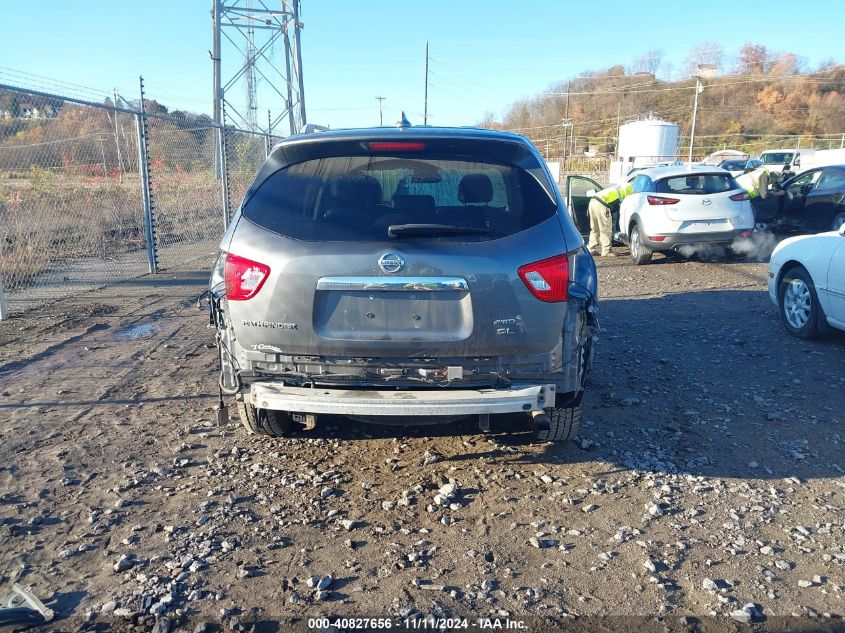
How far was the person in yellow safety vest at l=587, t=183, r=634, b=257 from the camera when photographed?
43.1 feet

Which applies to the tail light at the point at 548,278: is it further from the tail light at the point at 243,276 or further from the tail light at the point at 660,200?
the tail light at the point at 660,200

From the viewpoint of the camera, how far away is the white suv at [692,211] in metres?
11.2

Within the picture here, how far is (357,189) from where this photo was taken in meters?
3.72

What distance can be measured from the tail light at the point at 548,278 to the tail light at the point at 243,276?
50.6 inches

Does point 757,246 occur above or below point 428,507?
above

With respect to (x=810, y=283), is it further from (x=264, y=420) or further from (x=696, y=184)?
(x=264, y=420)

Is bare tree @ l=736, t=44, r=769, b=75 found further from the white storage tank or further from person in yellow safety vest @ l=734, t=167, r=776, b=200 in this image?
person in yellow safety vest @ l=734, t=167, r=776, b=200

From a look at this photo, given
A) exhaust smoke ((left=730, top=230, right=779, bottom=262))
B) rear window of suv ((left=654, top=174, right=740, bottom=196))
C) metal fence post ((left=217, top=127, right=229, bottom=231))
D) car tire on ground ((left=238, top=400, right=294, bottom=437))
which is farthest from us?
metal fence post ((left=217, top=127, right=229, bottom=231))

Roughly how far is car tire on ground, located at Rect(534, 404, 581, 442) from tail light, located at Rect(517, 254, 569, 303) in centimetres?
73

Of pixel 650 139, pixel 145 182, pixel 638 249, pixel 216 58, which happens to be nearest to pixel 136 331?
pixel 145 182

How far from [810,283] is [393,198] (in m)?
5.03

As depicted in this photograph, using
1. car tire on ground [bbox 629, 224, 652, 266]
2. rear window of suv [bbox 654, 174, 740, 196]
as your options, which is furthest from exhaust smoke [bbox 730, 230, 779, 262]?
car tire on ground [bbox 629, 224, 652, 266]

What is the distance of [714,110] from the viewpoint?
74250mm

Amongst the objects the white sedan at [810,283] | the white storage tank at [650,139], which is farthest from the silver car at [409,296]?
the white storage tank at [650,139]
